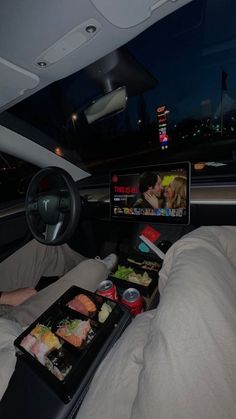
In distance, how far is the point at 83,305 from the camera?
1.15 m

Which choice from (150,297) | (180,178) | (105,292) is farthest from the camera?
(180,178)

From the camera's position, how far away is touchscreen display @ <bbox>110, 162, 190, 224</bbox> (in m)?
1.60

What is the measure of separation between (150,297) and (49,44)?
1.38m

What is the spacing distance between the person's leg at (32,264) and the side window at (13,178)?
2.19ft

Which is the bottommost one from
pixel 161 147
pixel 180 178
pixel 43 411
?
pixel 43 411

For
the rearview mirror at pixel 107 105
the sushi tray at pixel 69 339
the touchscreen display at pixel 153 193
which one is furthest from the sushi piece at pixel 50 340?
the rearview mirror at pixel 107 105

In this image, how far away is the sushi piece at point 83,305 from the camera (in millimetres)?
1129

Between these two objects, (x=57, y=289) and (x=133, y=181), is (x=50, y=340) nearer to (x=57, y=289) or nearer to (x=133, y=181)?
(x=57, y=289)

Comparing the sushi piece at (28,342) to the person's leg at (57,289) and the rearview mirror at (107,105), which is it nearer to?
Result: the person's leg at (57,289)

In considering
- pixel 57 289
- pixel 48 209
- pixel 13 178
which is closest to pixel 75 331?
pixel 57 289

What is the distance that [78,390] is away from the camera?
0.79 metres

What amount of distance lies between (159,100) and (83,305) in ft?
9.39

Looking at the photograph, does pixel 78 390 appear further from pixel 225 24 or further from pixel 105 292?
pixel 225 24

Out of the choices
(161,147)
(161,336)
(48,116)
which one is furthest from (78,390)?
(48,116)
